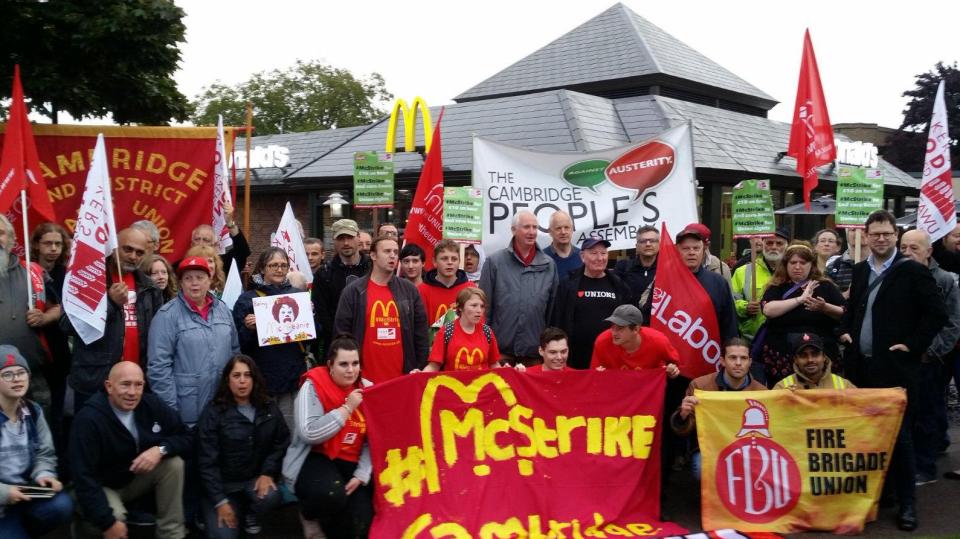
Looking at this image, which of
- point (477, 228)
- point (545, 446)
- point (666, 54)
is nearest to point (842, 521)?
point (545, 446)

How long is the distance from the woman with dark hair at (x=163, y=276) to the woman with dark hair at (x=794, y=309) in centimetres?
430

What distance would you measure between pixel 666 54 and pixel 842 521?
19449mm

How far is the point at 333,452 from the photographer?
5434 millimetres

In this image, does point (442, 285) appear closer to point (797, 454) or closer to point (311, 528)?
point (311, 528)

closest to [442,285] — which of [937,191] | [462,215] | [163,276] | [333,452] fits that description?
[462,215]

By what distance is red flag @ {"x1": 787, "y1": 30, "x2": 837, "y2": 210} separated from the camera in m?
8.34

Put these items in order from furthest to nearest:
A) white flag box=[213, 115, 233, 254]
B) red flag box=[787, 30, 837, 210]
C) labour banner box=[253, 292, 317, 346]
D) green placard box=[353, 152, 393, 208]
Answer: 1. green placard box=[353, 152, 393, 208]
2. red flag box=[787, 30, 837, 210]
3. white flag box=[213, 115, 233, 254]
4. labour banner box=[253, 292, 317, 346]

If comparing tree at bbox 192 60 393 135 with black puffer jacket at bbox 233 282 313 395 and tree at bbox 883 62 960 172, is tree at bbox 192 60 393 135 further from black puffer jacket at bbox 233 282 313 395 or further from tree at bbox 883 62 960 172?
black puffer jacket at bbox 233 282 313 395

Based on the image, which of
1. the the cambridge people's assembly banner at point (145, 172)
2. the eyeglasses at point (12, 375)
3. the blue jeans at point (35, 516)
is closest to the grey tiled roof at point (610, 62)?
the the cambridge people's assembly banner at point (145, 172)

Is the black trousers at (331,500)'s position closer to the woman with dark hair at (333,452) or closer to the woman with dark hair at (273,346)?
the woman with dark hair at (333,452)

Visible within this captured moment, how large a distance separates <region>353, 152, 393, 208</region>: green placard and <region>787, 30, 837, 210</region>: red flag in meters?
4.35

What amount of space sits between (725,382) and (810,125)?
3.64 m

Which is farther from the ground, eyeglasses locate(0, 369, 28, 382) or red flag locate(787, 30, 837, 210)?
red flag locate(787, 30, 837, 210)

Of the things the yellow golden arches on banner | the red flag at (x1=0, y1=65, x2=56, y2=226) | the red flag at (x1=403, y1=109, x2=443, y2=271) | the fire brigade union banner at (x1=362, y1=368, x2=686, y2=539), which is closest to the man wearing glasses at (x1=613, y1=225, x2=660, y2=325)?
the fire brigade union banner at (x1=362, y1=368, x2=686, y2=539)
